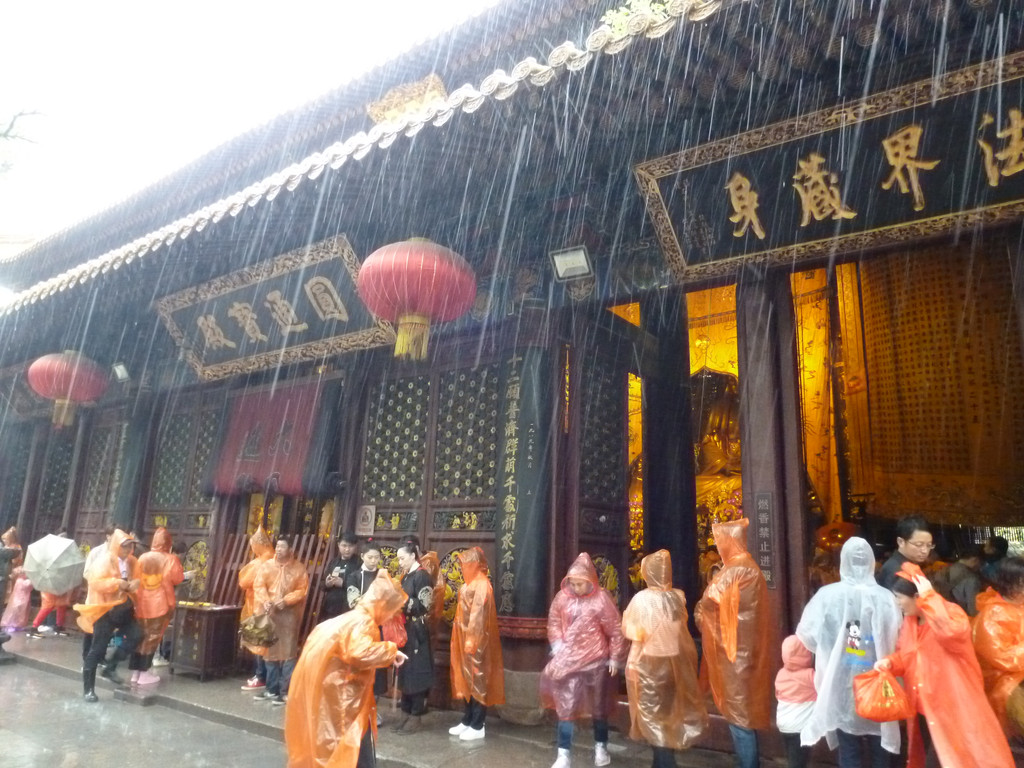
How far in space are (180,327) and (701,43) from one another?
7.26m

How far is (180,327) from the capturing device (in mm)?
8766

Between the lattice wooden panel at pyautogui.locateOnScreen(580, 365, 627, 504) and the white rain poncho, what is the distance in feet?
9.21

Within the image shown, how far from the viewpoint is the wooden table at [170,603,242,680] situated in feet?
24.4

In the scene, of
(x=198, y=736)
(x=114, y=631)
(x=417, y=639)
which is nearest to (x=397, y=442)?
(x=417, y=639)

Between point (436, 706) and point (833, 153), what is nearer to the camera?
point (833, 153)

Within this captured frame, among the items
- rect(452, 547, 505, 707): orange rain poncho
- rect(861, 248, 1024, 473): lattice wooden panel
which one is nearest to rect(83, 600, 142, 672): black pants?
rect(452, 547, 505, 707): orange rain poncho

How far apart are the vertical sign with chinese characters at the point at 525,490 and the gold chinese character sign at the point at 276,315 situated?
168 centimetres

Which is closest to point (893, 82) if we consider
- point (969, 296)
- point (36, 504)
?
point (969, 296)

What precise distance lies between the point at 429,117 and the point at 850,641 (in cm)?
428

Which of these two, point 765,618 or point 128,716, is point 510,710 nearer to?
point 765,618

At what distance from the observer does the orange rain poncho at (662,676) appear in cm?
436

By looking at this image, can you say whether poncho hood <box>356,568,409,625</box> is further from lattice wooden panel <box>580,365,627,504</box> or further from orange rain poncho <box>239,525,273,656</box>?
orange rain poncho <box>239,525,273,656</box>

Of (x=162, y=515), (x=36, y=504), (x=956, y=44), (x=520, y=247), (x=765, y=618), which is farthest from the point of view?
(x=36, y=504)

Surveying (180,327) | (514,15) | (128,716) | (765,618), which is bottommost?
(128,716)
